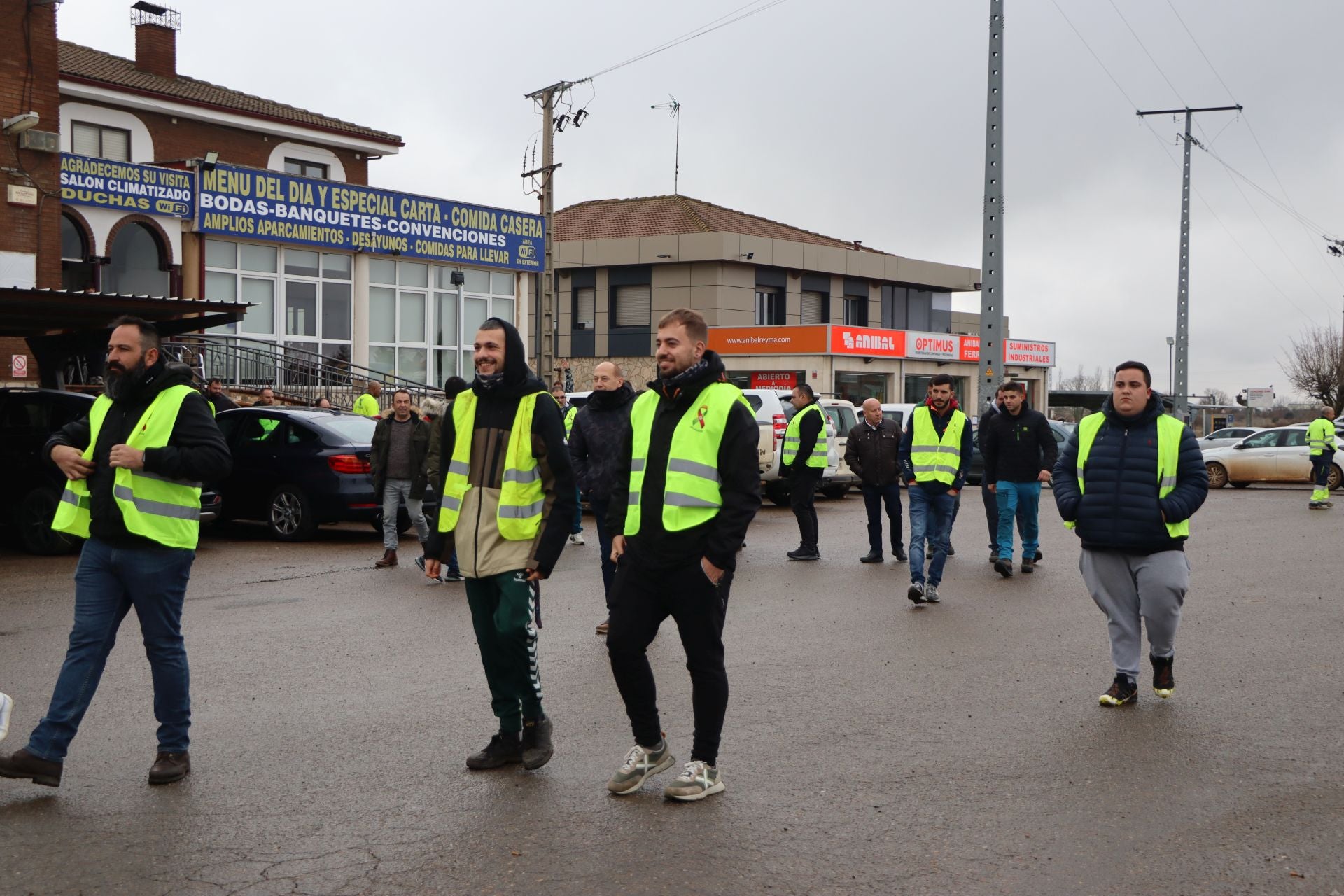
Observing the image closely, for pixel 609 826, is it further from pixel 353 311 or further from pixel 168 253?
pixel 353 311

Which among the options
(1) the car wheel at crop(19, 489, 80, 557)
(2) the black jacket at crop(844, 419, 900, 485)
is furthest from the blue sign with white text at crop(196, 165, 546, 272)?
(2) the black jacket at crop(844, 419, 900, 485)

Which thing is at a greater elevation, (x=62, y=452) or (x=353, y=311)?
(x=353, y=311)

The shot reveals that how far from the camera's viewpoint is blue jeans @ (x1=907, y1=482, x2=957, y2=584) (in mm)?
11250

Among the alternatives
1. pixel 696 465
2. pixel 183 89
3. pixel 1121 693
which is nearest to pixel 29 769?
pixel 696 465

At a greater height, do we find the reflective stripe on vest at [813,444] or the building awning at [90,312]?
the building awning at [90,312]

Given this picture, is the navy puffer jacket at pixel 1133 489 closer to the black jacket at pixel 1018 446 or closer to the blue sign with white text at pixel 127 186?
the black jacket at pixel 1018 446

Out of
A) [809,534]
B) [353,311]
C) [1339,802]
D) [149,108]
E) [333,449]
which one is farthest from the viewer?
[149,108]

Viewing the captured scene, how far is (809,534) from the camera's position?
14461mm

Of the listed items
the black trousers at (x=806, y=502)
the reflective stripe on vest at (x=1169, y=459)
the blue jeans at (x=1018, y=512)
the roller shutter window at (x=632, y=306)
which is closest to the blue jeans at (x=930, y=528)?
the blue jeans at (x=1018, y=512)

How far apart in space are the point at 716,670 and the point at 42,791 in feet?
9.00

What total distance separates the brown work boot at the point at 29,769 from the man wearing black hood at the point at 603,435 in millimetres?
4651

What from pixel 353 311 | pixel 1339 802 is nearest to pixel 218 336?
pixel 353 311

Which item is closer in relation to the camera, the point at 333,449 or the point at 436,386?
the point at 333,449

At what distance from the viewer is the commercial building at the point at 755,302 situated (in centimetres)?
4641
